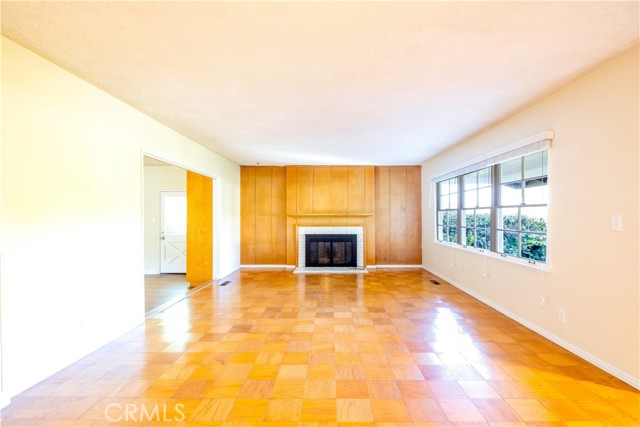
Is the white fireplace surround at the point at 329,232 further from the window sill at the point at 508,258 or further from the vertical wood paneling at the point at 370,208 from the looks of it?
the window sill at the point at 508,258

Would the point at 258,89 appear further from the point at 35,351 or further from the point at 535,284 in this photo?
the point at 535,284

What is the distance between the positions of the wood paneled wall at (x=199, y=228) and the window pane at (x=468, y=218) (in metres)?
4.83

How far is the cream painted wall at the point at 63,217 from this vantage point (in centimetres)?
212

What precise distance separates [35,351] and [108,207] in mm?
1344

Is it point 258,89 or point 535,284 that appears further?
point 535,284

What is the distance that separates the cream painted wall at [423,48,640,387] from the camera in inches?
89.1

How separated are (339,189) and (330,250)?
152cm

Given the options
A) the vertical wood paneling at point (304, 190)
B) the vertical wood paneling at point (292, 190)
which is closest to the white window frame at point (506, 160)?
the vertical wood paneling at point (304, 190)

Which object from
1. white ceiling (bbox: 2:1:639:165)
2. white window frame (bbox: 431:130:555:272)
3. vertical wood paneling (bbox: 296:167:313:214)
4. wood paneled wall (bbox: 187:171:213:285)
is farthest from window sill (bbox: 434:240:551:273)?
wood paneled wall (bbox: 187:171:213:285)

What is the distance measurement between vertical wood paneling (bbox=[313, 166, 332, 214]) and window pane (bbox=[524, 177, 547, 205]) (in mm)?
4379

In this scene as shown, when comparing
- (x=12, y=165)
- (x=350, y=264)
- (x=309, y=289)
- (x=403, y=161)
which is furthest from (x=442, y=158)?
(x=12, y=165)

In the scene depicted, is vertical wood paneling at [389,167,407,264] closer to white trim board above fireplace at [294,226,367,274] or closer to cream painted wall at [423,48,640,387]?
white trim board above fireplace at [294,226,367,274]

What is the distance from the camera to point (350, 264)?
7.32 m

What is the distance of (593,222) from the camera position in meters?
2.58
